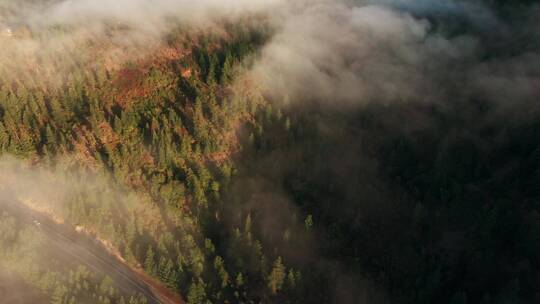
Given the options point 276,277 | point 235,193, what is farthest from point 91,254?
point 276,277

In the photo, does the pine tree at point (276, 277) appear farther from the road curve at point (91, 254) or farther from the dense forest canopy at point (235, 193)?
the road curve at point (91, 254)

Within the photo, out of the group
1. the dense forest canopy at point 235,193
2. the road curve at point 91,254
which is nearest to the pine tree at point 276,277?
the dense forest canopy at point 235,193

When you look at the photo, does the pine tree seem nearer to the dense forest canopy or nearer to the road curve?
the dense forest canopy

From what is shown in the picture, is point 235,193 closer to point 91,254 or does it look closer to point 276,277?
point 276,277

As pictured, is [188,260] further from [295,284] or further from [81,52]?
[81,52]

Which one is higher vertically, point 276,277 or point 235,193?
point 235,193

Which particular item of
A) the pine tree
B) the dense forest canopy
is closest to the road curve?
the dense forest canopy

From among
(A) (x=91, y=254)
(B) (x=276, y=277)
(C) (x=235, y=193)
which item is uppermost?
(C) (x=235, y=193)

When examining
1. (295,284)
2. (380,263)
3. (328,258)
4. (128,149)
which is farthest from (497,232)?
(128,149)
